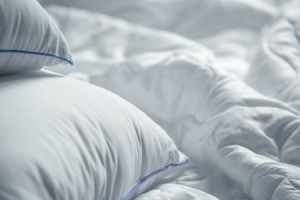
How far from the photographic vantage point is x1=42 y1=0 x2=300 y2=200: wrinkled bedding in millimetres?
743

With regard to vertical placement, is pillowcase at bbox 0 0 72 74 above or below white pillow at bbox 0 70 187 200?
above

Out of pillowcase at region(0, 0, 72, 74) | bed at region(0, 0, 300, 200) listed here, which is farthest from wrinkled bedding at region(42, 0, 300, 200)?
pillowcase at region(0, 0, 72, 74)

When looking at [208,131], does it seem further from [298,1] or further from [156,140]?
[298,1]

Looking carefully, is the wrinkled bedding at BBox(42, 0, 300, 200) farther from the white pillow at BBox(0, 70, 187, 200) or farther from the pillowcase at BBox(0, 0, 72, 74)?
the pillowcase at BBox(0, 0, 72, 74)

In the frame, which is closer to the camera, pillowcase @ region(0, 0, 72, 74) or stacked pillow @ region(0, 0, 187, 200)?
stacked pillow @ region(0, 0, 187, 200)

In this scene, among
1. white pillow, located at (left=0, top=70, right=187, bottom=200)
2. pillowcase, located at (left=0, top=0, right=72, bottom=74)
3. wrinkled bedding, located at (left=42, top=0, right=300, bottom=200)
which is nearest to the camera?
white pillow, located at (left=0, top=70, right=187, bottom=200)

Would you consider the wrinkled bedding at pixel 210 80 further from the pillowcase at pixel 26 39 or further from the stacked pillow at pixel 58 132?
the pillowcase at pixel 26 39

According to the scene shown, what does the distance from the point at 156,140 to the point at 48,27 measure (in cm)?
23

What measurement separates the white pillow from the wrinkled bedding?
3.2 inches

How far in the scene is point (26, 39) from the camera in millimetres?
637

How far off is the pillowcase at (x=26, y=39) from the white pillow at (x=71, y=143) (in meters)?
0.02

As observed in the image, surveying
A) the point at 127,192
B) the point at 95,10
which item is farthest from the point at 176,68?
the point at 95,10

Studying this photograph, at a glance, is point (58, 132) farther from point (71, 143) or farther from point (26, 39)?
point (26, 39)

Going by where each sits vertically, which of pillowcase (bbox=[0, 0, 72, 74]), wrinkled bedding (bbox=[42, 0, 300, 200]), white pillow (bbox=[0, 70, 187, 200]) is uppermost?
pillowcase (bbox=[0, 0, 72, 74])
